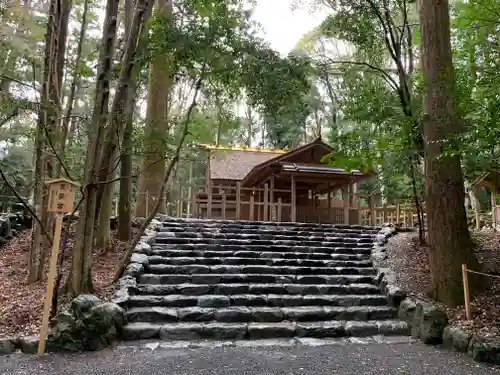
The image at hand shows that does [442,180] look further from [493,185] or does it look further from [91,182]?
[493,185]

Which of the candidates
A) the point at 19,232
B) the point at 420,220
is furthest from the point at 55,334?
the point at 420,220

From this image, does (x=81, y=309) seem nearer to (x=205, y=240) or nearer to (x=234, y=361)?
(x=234, y=361)

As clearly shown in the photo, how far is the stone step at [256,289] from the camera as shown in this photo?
5.93 meters

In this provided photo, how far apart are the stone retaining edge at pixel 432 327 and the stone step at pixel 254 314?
31 centimetres

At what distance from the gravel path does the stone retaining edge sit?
181 millimetres

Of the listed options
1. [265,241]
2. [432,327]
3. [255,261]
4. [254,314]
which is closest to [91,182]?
[254,314]

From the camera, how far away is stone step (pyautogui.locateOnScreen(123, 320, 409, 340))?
4.80m

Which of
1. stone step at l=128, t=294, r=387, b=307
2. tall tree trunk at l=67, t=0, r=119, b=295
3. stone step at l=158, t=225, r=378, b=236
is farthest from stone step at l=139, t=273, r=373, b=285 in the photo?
stone step at l=158, t=225, r=378, b=236

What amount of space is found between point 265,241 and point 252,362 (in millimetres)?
4773

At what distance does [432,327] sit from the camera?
481 centimetres

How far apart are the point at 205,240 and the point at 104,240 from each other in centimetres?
214

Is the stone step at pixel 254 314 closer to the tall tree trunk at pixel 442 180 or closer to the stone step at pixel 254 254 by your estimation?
the tall tree trunk at pixel 442 180

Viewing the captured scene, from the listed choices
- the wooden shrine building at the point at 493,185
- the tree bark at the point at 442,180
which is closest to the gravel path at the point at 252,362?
the tree bark at the point at 442,180

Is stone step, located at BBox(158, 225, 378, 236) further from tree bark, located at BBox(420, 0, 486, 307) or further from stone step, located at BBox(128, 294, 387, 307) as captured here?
tree bark, located at BBox(420, 0, 486, 307)
